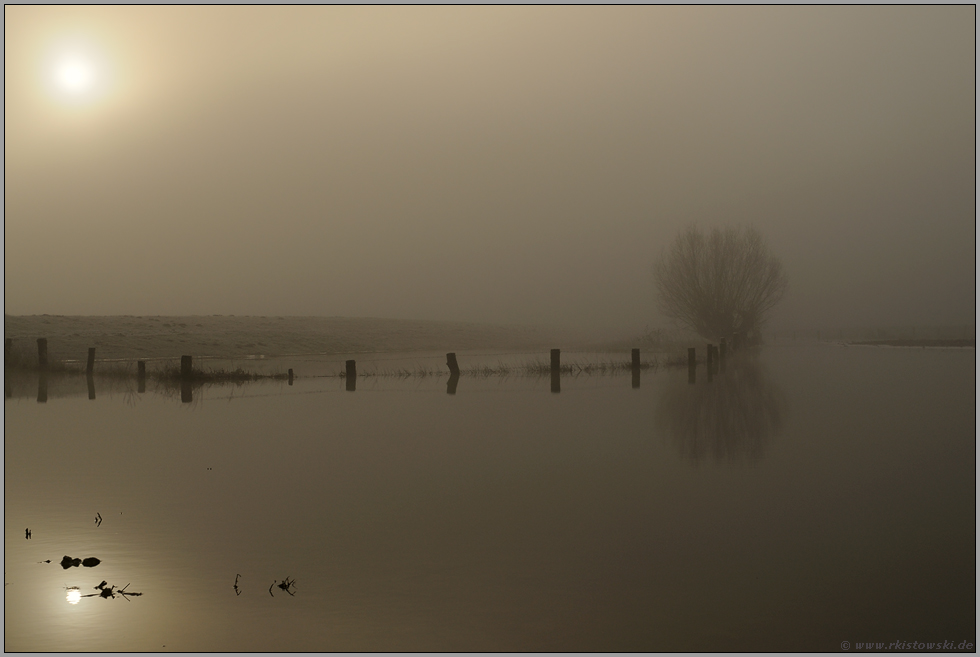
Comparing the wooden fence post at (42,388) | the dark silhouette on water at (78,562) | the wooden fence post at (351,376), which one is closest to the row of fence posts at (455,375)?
the wooden fence post at (351,376)

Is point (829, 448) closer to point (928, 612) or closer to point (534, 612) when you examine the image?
point (928, 612)

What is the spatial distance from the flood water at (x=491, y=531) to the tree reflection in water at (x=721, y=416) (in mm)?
95

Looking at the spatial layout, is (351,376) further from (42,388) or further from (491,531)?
(491,531)

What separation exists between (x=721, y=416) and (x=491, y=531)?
26.3 feet

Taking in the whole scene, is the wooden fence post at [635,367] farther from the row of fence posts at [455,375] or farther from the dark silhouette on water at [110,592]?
the dark silhouette on water at [110,592]

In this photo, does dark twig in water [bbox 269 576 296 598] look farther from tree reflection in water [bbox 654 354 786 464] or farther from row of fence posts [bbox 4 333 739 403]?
row of fence posts [bbox 4 333 739 403]

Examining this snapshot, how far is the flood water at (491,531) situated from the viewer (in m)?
4.80

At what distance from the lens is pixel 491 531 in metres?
6.62

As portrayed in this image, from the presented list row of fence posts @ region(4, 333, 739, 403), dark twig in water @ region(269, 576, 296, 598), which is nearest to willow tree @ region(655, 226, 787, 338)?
row of fence posts @ region(4, 333, 739, 403)

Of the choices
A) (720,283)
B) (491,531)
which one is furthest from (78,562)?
(720,283)

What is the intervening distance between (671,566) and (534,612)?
1216 millimetres

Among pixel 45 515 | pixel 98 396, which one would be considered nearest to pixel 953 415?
pixel 45 515

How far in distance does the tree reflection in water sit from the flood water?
9cm

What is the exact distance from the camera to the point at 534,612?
4.91 meters
